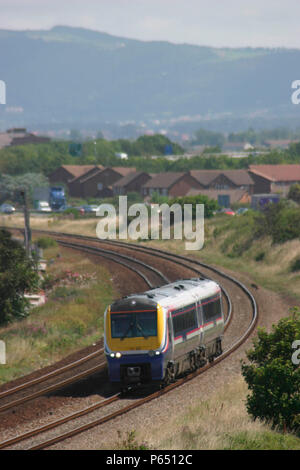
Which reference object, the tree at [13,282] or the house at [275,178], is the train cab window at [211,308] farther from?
the house at [275,178]

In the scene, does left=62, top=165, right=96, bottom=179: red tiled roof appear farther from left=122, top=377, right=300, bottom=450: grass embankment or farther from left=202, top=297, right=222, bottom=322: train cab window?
left=122, top=377, right=300, bottom=450: grass embankment

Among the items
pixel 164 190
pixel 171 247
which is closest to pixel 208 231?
pixel 171 247

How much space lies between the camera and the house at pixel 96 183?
13200 cm

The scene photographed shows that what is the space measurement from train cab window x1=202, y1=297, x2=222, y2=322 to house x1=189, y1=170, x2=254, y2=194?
93.9m

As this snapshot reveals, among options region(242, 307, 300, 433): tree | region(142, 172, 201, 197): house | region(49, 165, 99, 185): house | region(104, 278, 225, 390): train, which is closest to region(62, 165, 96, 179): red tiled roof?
region(49, 165, 99, 185): house

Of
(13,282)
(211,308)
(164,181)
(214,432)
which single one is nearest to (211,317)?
(211,308)


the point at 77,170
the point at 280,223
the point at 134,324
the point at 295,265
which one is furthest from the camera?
the point at 77,170

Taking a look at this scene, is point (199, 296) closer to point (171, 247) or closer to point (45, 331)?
point (45, 331)

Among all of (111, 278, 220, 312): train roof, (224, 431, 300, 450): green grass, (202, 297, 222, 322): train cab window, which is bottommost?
(224, 431, 300, 450): green grass

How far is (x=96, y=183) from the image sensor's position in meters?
132

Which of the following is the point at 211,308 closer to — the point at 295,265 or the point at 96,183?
the point at 295,265

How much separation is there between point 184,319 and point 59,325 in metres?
11.2

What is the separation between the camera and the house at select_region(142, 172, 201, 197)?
121000 mm

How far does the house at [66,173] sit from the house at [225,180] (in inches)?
964
